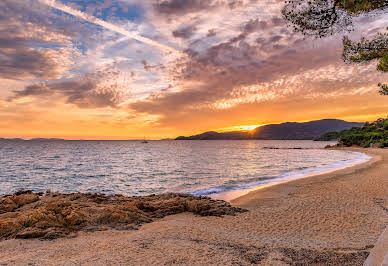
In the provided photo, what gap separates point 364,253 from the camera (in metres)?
6.36

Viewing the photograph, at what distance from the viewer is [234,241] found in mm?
7531

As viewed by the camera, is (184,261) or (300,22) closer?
(184,261)

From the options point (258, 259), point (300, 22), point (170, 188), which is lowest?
point (170, 188)

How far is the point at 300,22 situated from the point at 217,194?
12.2 m

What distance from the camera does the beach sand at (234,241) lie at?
Answer: 6.05 m

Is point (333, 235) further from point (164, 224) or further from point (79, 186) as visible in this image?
point (79, 186)

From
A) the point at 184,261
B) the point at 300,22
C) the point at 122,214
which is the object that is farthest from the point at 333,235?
the point at 300,22

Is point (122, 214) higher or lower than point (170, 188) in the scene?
higher

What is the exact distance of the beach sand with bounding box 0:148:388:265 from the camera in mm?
6055

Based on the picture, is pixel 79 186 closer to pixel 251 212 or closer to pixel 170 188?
pixel 170 188

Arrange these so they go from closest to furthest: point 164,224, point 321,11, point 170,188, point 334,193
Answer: point 164,224 < point 321,11 < point 334,193 < point 170,188

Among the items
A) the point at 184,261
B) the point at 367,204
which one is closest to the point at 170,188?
the point at 367,204

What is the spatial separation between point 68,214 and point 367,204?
13926mm

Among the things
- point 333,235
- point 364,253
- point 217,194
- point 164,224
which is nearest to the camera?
point 364,253
